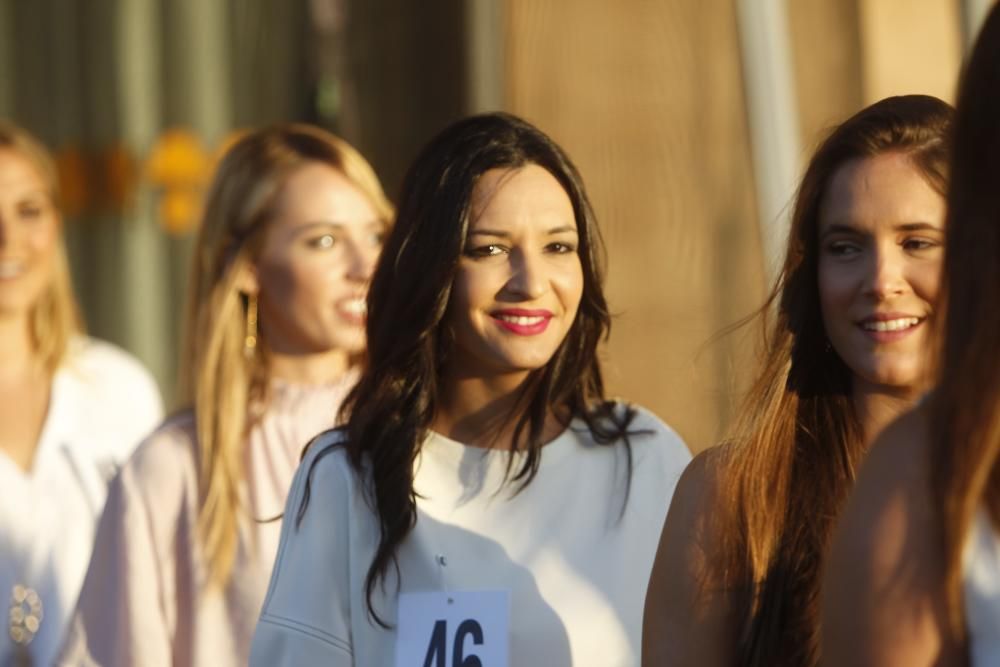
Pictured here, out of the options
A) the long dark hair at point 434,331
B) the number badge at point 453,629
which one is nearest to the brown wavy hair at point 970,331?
the number badge at point 453,629

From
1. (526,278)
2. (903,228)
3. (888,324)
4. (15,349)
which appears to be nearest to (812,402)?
(888,324)

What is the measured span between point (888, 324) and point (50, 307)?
10.3ft

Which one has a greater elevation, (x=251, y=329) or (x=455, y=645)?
(x=251, y=329)

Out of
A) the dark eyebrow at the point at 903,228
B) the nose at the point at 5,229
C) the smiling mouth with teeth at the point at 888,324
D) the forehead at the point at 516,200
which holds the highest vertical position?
the forehead at the point at 516,200

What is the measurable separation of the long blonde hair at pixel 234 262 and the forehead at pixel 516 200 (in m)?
1.12

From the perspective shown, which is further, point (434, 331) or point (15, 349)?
point (15, 349)

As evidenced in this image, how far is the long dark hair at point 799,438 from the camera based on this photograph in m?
2.42

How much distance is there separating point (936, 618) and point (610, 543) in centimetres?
139

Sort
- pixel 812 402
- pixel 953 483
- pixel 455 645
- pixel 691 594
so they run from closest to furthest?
1. pixel 953 483
2. pixel 691 594
3. pixel 812 402
4. pixel 455 645

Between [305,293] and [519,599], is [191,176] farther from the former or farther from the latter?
[519,599]

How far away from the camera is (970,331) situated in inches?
66.9

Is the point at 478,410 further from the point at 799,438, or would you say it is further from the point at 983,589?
the point at 983,589

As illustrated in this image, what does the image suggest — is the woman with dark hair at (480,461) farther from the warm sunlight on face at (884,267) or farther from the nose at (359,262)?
the nose at (359,262)

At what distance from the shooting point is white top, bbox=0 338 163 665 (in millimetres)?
4426
